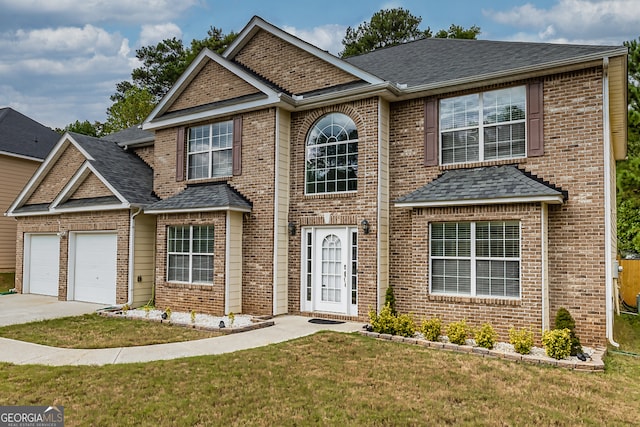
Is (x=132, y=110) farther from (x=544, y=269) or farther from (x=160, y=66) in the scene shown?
(x=544, y=269)

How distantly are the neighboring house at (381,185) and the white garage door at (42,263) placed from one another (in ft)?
5.02

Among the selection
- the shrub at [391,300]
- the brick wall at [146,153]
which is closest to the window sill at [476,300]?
the shrub at [391,300]

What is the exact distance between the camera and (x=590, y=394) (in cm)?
577

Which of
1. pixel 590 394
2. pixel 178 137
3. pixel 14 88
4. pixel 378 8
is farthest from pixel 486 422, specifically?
pixel 14 88

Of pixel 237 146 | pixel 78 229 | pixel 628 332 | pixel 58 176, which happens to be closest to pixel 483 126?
pixel 628 332

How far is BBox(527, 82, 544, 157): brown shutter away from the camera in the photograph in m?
9.15

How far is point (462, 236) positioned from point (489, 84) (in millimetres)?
3357

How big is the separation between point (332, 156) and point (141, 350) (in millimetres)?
6248

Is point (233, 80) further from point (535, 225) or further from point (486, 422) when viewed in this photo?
point (486, 422)

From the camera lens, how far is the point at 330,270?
439 inches

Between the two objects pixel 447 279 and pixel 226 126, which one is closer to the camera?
pixel 447 279

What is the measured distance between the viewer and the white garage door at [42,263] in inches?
626

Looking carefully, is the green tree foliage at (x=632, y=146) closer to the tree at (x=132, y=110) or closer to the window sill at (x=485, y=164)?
the window sill at (x=485, y=164)

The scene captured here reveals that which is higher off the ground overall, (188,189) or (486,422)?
(188,189)
